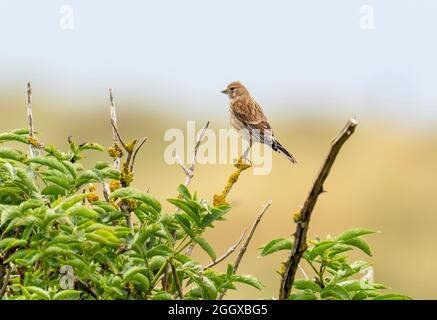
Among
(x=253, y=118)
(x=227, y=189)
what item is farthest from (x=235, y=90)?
(x=227, y=189)

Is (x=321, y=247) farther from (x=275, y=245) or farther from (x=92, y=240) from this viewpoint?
(x=92, y=240)

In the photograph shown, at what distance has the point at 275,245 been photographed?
246 cm

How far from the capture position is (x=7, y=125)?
15094 mm

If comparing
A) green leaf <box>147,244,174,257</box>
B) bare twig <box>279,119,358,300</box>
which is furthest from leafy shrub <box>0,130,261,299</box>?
bare twig <box>279,119,358,300</box>

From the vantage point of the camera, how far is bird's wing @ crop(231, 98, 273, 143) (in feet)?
25.1

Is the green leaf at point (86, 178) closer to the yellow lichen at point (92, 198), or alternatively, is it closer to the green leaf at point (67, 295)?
the yellow lichen at point (92, 198)

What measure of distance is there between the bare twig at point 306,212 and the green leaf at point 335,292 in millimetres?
145

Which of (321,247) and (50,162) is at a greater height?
(50,162)

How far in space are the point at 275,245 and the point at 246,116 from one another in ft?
18.6

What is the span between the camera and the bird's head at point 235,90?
852cm

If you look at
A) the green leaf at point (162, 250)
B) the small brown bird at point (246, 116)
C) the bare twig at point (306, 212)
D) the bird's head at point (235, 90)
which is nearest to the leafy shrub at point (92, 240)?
the green leaf at point (162, 250)

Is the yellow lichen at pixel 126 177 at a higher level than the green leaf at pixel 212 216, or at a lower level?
higher

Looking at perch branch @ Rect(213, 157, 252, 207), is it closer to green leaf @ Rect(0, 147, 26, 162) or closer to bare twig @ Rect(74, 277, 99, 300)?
bare twig @ Rect(74, 277, 99, 300)
